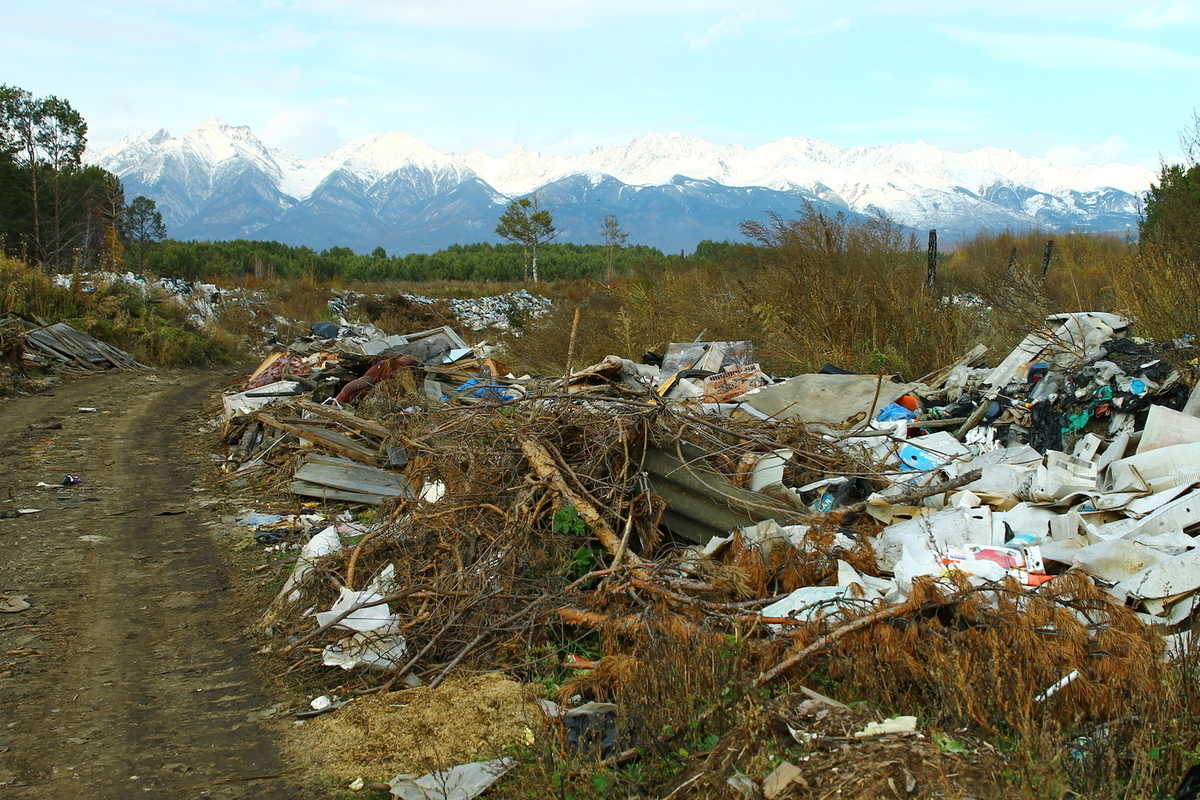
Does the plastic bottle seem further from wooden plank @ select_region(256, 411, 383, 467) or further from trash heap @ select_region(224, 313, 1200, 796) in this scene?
wooden plank @ select_region(256, 411, 383, 467)

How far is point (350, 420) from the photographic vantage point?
8.16 metres

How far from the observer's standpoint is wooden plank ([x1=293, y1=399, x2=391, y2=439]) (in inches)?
313

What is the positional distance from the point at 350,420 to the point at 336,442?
1.20 feet

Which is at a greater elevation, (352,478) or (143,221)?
(143,221)

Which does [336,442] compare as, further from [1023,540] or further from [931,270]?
[931,270]

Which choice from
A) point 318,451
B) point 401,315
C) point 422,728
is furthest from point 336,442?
point 401,315

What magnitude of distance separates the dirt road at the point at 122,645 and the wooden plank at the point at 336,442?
103 cm

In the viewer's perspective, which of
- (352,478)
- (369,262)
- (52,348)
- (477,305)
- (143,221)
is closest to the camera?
(352,478)

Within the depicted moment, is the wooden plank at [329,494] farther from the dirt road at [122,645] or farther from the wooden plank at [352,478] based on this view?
the dirt road at [122,645]

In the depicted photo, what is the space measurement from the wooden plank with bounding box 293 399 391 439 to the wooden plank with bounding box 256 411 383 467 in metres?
0.20

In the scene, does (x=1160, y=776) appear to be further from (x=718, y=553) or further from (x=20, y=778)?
(x=20, y=778)

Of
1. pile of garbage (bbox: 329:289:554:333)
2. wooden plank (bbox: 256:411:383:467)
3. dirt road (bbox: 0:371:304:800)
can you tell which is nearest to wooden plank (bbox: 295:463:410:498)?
wooden plank (bbox: 256:411:383:467)

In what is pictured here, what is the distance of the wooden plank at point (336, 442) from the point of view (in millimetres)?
7656

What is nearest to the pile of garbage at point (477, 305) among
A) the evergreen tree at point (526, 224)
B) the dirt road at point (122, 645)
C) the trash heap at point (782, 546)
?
the dirt road at point (122, 645)
